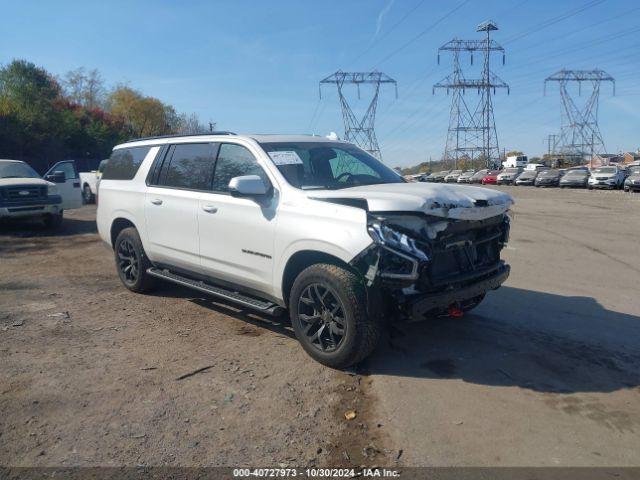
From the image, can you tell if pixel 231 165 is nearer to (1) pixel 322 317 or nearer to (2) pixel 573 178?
(1) pixel 322 317

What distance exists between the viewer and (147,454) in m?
3.30

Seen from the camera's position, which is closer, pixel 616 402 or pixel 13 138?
pixel 616 402

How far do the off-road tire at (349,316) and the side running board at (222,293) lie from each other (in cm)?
61

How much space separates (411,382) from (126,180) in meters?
4.59

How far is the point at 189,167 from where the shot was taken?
19.9ft

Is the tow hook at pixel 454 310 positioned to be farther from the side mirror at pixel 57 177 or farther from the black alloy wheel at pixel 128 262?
the side mirror at pixel 57 177

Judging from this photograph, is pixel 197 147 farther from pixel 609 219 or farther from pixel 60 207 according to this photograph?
pixel 609 219

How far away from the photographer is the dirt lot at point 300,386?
11.0 ft

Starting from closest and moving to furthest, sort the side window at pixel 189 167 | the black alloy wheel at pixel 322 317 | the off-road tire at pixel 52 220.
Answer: the black alloy wheel at pixel 322 317 → the side window at pixel 189 167 → the off-road tire at pixel 52 220

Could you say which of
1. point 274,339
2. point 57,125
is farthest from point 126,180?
point 57,125

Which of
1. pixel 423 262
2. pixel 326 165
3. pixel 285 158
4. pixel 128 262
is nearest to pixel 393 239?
pixel 423 262

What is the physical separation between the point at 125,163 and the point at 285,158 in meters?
2.96

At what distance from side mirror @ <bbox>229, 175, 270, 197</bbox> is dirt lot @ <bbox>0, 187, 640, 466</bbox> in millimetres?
1419

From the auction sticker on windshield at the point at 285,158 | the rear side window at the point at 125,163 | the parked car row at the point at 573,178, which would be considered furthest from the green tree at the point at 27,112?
the auction sticker on windshield at the point at 285,158
